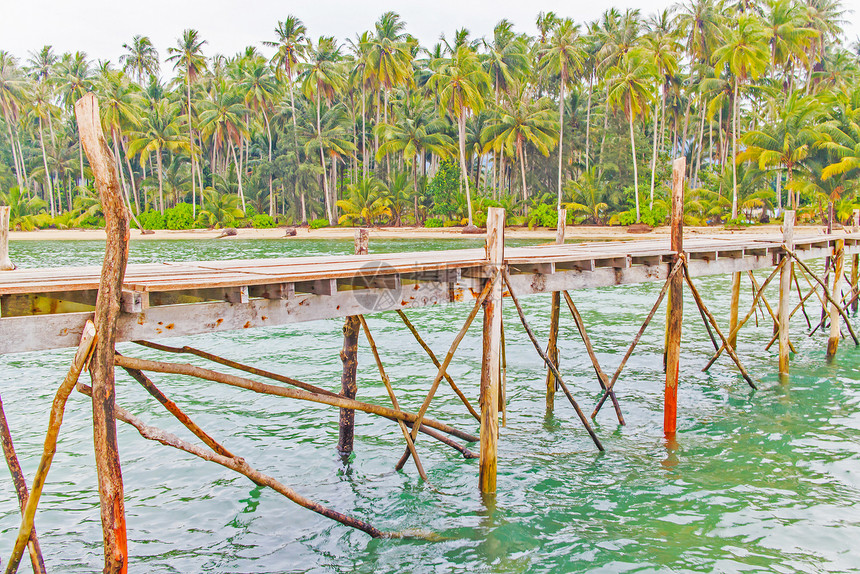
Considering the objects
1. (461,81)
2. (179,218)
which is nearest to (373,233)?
(461,81)

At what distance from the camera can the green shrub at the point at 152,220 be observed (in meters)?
50.8

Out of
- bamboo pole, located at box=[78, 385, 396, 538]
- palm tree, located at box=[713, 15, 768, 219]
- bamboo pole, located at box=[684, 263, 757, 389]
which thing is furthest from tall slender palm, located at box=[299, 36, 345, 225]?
bamboo pole, located at box=[78, 385, 396, 538]

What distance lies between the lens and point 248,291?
15.2 feet

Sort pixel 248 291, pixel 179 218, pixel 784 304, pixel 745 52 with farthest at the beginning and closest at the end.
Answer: pixel 179 218 → pixel 745 52 → pixel 784 304 → pixel 248 291

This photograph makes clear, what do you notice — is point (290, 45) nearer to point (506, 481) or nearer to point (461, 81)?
point (461, 81)

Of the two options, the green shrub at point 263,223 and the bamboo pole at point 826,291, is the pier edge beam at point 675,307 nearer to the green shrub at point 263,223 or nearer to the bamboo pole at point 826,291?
the bamboo pole at point 826,291

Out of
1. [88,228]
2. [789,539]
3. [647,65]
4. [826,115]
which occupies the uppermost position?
[647,65]

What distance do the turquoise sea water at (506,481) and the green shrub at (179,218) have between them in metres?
39.8

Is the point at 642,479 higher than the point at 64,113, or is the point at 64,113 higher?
the point at 64,113

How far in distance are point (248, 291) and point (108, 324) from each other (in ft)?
3.53

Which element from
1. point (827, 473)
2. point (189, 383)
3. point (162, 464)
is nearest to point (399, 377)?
point (189, 383)

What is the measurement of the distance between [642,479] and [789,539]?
1.53 m

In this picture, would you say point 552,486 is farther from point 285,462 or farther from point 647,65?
point 647,65

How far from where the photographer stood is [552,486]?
6.95 metres
